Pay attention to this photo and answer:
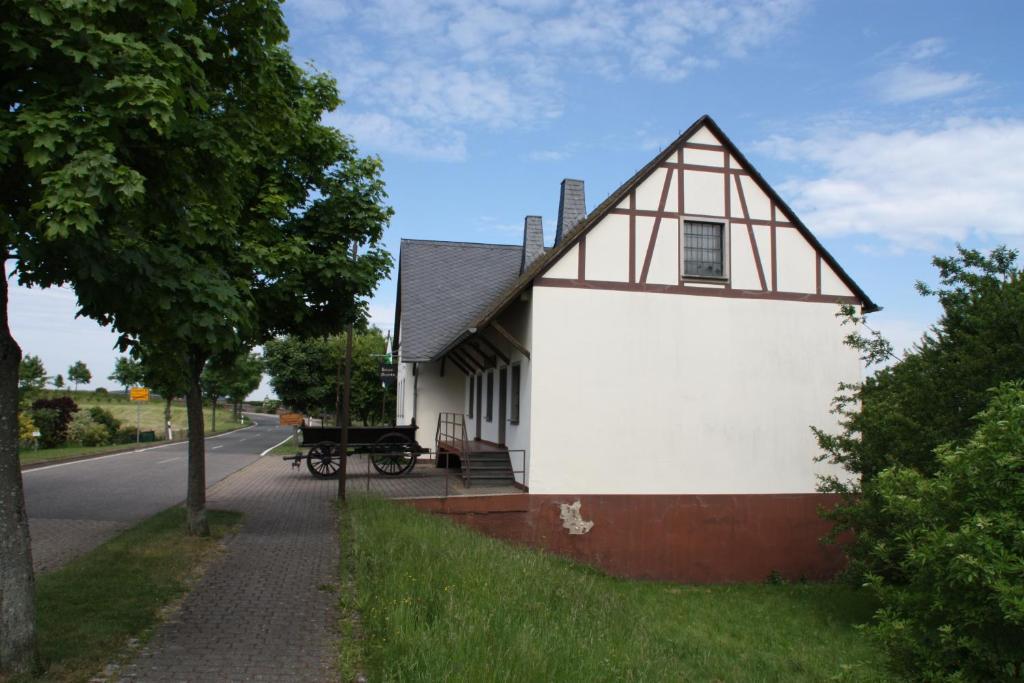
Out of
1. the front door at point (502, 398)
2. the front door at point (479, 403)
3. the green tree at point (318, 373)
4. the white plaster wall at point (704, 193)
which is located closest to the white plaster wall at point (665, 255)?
the white plaster wall at point (704, 193)

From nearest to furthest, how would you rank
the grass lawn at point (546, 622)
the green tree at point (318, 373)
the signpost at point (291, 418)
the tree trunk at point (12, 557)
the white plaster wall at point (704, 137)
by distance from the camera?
the grass lawn at point (546, 622)
the tree trunk at point (12, 557)
the white plaster wall at point (704, 137)
the signpost at point (291, 418)
the green tree at point (318, 373)

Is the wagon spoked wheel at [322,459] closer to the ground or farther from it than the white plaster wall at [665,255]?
closer to the ground

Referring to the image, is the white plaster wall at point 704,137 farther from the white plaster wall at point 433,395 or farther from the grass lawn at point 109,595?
the white plaster wall at point 433,395

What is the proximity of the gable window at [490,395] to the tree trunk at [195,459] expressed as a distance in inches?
367

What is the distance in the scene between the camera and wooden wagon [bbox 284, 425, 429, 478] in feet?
73.4

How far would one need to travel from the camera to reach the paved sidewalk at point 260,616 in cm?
632

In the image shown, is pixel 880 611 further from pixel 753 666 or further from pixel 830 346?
pixel 830 346

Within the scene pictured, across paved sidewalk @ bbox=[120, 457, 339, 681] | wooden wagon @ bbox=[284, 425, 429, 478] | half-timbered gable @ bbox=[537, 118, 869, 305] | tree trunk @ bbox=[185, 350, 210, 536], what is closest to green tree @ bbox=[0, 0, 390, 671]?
paved sidewalk @ bbox=[120, 457, 339, 681]

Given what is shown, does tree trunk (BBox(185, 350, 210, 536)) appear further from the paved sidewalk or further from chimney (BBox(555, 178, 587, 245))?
chimney (BBox(555, 178, 587, 245))

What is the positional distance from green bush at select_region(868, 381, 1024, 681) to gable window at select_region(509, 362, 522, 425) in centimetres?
1281

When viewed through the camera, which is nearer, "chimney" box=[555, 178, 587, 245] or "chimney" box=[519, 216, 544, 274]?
"chimney" box=[555, 178, 587, 245]

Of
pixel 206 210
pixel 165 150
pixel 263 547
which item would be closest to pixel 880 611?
pixel 165 150

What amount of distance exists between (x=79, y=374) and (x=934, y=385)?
111 m


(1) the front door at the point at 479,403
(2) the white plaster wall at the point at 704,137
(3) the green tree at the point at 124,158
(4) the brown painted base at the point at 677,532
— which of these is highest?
(2) the white plaster wall at the point at 704,137
